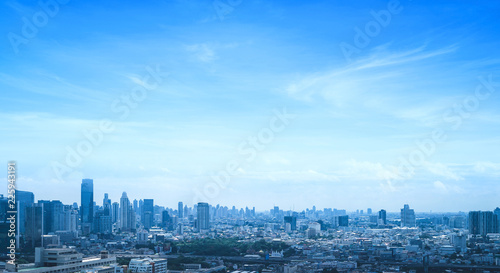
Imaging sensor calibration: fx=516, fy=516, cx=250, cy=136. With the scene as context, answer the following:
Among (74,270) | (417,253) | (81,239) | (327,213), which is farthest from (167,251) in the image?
(327,213)

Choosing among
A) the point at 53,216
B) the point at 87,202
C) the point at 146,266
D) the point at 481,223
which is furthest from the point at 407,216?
the point at 146,266

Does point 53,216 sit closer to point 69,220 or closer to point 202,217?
point 69,220

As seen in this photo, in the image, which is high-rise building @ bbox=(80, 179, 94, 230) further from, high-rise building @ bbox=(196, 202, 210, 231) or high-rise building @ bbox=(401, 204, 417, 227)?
high-rise building @ bbox=(401, 204, 417, 227)

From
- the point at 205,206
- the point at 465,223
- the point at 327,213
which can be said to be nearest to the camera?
the point at 205,206

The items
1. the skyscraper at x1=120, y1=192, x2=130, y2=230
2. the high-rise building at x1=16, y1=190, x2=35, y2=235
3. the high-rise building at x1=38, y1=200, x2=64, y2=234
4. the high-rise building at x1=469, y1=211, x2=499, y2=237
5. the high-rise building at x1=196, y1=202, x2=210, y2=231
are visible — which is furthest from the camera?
the high-rise building at x1=196, y1=202, x2=210, y2=231

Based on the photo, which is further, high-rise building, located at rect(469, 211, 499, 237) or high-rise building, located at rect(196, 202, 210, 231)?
high-rise building, located at rect(196, 202, 210, 231)

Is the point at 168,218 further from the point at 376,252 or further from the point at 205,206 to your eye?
the point at 376,252

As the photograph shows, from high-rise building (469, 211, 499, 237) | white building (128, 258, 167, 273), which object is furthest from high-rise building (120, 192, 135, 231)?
white building (128, 258, 167, 273)
